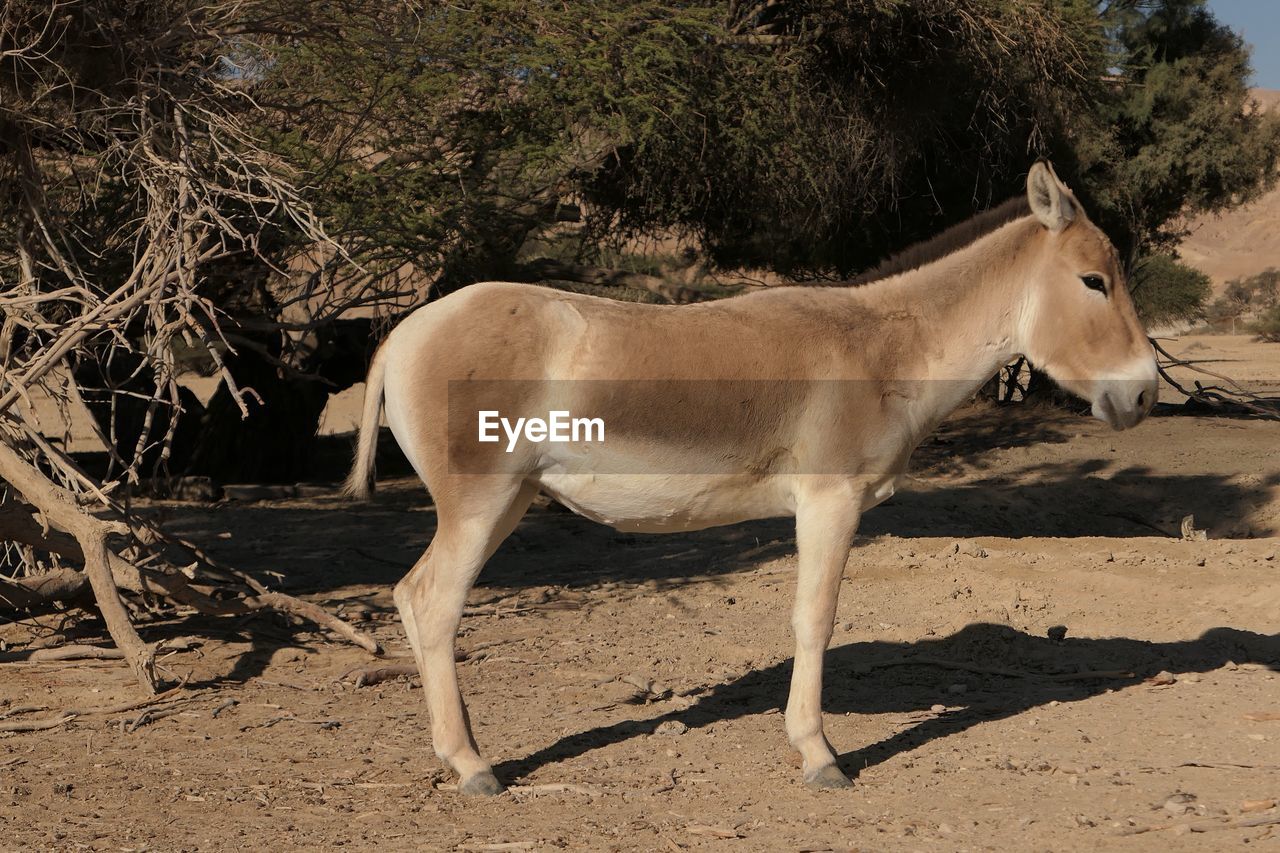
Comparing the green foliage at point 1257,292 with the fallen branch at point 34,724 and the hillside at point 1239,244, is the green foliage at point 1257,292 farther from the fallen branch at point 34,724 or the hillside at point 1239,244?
the fallen branch at point 34,724

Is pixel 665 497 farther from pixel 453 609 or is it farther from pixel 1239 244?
pixel 1239 244

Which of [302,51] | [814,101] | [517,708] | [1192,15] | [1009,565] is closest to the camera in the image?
[517,708]

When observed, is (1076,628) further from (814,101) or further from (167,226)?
(814,101)

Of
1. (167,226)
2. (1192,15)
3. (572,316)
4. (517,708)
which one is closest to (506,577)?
(517,708)

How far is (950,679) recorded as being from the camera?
275 inches

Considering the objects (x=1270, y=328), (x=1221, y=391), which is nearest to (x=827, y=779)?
(x=1221, y=391)

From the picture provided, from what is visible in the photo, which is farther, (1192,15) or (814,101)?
(1192,15)

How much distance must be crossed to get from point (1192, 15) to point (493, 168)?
582 inches

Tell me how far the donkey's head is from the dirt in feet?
5.25

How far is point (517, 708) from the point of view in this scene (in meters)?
6.43

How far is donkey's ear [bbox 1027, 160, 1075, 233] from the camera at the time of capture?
215 inches

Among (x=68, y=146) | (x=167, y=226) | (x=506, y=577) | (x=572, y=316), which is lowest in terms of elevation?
(x=506, y=577)

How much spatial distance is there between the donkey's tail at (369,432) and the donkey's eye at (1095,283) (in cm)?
310

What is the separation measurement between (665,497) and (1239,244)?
97439 millimetres
